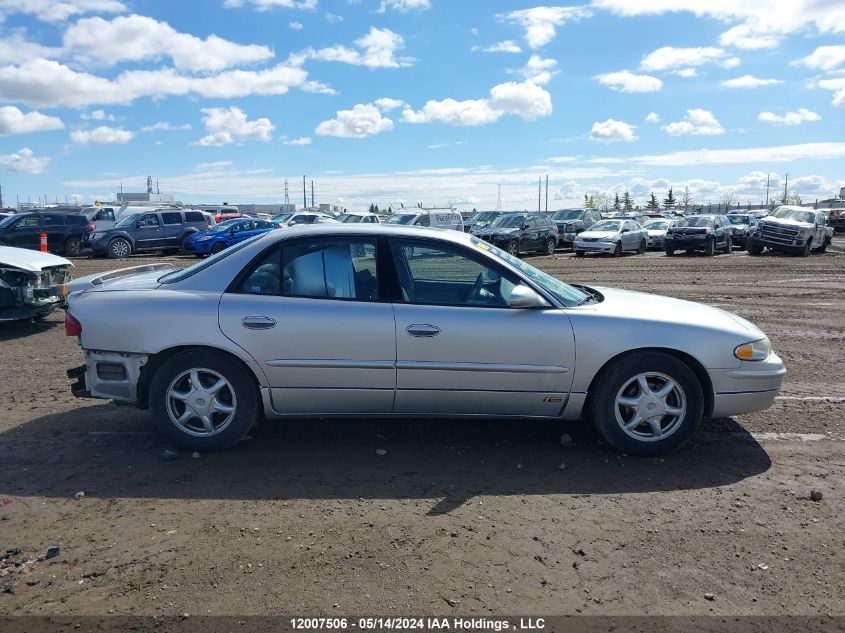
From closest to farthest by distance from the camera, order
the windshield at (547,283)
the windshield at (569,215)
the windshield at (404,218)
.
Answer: the windshield at (547,283) < the windshield at (404,218) < the windshield at (569,215)

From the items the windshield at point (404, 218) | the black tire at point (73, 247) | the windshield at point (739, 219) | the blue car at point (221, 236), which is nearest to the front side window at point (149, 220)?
the blue car at point (221, 236)

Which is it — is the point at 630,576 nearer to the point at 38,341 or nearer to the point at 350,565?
the point at 350,565

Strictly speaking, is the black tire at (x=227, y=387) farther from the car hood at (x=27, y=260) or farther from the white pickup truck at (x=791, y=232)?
the white pickup truck at (x=791, y=232)

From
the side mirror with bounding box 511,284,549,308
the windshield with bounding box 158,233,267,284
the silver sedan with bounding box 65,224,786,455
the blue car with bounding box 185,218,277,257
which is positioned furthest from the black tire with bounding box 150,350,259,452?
the blue car with bounding box 185,218,277,257

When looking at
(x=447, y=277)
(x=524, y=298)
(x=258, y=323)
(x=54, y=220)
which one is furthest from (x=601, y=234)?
(x=258, y=323)

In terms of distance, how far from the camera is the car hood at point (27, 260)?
879cm

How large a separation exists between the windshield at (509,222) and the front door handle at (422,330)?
22.8 meters

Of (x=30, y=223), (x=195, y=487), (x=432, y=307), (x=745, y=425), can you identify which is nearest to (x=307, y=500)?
(x=195, y=487)

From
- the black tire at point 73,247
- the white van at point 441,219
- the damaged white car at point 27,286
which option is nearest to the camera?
the damaged white car at point 27,286

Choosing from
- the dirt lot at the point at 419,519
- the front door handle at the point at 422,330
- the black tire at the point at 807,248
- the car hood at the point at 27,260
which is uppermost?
the car hood at the point at 27,260

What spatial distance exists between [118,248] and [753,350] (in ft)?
81.7

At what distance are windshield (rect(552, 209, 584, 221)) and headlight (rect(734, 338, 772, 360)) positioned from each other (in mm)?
29459

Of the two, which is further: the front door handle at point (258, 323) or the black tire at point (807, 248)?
the black tire at point (807, 248)

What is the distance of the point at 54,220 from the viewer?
25.3 meters
